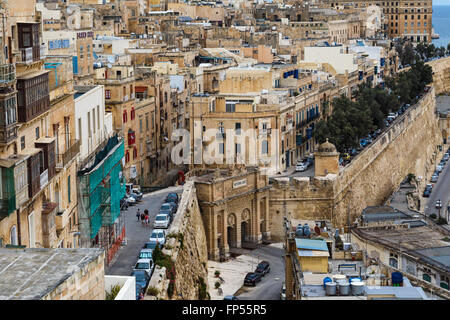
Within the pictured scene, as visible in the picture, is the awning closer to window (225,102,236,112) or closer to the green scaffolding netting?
window (225,102,236,112)

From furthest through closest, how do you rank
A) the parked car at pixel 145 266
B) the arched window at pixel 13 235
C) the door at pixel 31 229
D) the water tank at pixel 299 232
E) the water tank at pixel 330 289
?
1. the water tank at pixel 299 232
2. the parked car at pixel 145 266
3. the door at pixel 31 229
4. the water tank at pixel 330 289
5. the arched window at pixel 13 235

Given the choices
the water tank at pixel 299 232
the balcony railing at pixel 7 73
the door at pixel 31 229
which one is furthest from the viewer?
the water tank at pixel 299 232

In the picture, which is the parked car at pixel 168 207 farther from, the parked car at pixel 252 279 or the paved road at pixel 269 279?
the paved road at pixel 269 279

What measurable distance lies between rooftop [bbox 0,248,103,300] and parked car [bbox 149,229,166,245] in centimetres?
1736

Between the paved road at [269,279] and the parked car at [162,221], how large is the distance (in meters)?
3.88

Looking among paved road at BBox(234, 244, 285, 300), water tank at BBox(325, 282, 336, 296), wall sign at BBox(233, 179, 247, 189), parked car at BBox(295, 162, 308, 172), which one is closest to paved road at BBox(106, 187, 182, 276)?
wall sign at BBox(233, 179, 247, 189)

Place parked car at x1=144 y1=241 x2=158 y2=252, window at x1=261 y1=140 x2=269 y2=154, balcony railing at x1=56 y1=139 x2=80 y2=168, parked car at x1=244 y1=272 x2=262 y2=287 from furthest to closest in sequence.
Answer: window at x1=261 y1=140 x2=269 y2=154 < parked car at x1=244 y1=272 x2=262 y2=287 < parked car at x1=144 y1=241 x2=158 y2=252 < balcony railing at x1=56 y1=139 x2=80 y2=168

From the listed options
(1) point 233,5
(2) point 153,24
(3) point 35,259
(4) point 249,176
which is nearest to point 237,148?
(4) point 249,176

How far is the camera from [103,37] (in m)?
73.8

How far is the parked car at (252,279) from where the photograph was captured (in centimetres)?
3800

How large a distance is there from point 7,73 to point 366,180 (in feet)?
121

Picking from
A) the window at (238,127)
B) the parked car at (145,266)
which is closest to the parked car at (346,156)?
the window at (238,127)

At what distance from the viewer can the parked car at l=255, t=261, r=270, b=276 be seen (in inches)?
1549

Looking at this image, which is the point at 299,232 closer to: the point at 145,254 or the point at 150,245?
the point at 150,245
